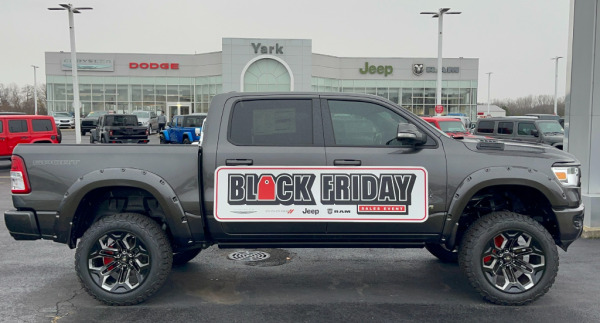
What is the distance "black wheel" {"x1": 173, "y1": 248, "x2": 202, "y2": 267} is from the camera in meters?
6.03

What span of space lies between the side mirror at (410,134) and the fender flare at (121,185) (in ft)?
7.04

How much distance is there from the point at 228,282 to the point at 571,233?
3.54 meters

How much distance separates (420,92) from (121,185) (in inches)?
2174

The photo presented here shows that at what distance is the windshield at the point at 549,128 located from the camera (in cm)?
1559

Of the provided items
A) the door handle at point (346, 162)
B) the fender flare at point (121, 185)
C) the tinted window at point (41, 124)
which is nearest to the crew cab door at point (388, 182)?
the door handle at point (346, 162)

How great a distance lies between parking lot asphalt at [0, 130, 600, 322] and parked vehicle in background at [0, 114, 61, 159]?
11663 millimetres

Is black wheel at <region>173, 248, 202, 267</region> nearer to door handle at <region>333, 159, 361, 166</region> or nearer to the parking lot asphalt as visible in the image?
the parking lot asphalt

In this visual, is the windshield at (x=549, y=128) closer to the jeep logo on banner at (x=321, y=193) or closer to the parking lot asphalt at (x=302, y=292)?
the parking lot asphalt at (x=302, y=292)

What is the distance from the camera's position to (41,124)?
703 inches

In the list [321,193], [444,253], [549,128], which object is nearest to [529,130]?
[549,128]

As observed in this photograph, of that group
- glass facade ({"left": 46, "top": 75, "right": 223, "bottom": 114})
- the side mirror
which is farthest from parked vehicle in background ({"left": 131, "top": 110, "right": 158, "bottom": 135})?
the side mirror

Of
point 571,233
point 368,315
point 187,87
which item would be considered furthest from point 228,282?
point 187,87

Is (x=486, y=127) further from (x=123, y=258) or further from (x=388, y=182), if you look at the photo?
(x=123, y=258)

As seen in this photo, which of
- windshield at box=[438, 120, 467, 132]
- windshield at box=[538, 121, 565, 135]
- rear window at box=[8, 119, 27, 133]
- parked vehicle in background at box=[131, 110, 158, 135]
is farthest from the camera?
parked vehicle in background at box=[131, 110, 158, 135]
